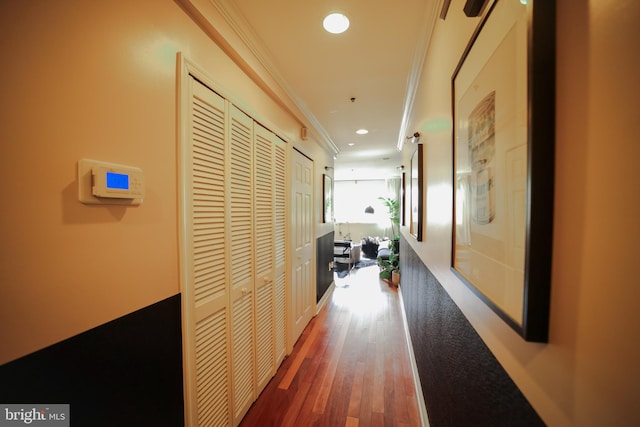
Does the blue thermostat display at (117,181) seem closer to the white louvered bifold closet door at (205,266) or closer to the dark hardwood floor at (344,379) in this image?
the white louvered bifold closet door at (205,266)

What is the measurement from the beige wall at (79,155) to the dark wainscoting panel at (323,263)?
2.59 metres

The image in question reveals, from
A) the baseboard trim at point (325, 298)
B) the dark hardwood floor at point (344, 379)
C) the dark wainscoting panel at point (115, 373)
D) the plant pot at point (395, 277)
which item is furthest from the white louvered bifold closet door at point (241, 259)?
the plant pot at point (395, 277)

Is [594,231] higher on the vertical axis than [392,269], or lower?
higher

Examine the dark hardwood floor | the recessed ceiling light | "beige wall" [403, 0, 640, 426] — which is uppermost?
the recessed ceiling light

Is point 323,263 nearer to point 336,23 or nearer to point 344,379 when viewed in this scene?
point 344,379

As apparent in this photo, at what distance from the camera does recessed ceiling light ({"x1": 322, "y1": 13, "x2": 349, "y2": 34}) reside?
4.66 feet

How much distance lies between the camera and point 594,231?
36 cm

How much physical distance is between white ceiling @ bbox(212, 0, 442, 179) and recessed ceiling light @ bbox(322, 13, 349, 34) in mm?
28

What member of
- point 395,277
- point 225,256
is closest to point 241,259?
point 225,256

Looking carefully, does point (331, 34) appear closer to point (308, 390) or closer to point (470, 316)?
point (470, 316)

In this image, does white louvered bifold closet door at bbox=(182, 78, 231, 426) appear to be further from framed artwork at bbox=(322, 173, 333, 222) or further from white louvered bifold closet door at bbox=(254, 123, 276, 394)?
framed artwork at bbox=(322, 173, 333, 222)

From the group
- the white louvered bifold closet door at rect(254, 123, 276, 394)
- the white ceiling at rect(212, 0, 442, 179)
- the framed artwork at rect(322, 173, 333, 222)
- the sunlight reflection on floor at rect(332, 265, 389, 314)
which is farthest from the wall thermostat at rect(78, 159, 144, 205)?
the sunlight reflection on floor at rect(332, 265, 389, 314)

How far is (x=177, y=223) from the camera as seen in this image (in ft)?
3.65

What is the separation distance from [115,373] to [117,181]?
687 millimetres
